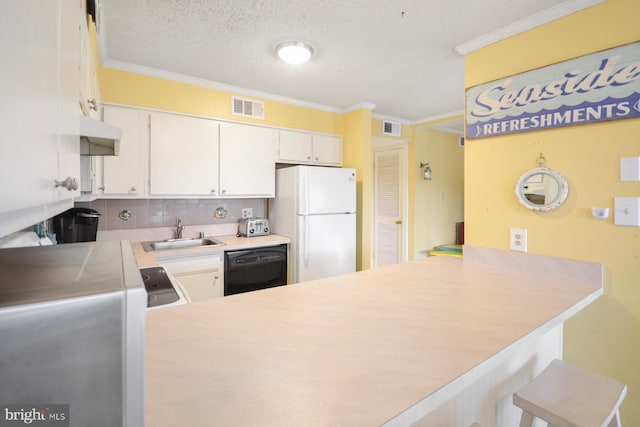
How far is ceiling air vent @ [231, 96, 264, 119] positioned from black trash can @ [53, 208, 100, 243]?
1634 millimetres

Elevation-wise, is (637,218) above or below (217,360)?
above

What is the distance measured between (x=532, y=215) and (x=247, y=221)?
8.18ft

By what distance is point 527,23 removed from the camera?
1.80 m

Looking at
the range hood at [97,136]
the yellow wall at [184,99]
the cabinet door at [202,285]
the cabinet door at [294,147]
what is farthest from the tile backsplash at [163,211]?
the range hood at [97,136]

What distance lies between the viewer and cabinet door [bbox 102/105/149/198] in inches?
98.1

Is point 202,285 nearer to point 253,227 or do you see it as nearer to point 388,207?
point 253,227

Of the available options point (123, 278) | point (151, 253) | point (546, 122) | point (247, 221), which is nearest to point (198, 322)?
point (123, 278)

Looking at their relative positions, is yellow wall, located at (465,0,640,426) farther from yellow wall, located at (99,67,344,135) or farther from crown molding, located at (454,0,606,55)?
yellow wall, located at (99,67,344,135)

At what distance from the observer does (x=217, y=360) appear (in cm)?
78

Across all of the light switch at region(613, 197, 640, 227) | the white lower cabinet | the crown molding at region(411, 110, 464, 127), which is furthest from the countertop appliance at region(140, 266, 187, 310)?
the crown molding at region(411, 110, 464, 127)

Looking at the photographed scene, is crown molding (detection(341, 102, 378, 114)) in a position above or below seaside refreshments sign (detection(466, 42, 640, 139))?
above

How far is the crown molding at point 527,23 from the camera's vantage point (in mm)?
1611

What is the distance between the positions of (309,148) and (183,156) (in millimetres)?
1379

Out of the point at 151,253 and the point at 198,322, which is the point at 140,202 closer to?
the point at 151,253
